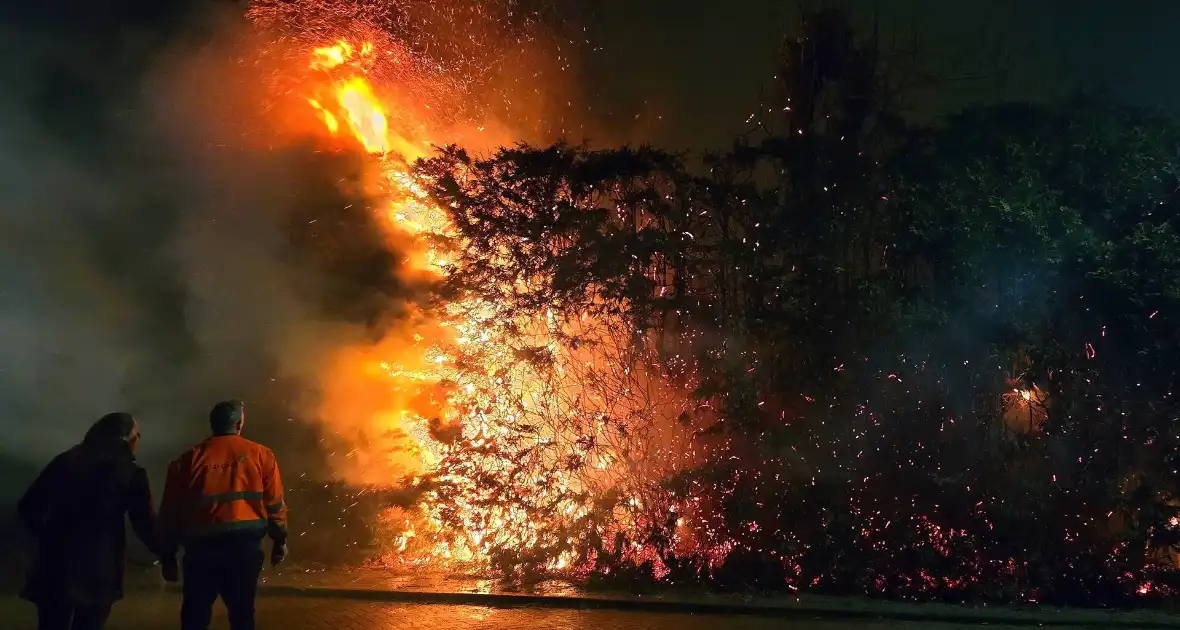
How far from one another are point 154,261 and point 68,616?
8684 millimetres

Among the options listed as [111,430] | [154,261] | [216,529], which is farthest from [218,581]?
[154,261]

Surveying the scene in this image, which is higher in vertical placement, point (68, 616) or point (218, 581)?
point (218, 581)

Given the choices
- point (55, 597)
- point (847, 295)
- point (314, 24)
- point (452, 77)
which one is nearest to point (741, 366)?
point (847, 295)

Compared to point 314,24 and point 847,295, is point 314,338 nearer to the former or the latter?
point 314,24

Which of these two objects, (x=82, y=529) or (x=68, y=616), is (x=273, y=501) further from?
(x=68, y=616)

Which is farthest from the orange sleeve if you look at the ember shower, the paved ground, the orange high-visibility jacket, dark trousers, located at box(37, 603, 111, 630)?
the ember shower

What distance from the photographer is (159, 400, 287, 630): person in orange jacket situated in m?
4.72

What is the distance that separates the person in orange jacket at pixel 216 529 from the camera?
472 cm

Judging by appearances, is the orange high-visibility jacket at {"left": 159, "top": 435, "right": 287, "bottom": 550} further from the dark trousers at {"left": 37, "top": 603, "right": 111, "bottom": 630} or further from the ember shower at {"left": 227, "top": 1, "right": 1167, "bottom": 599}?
the ember shower at {"left": 227, "top": 1, "right": 1167, "bottom": 599}

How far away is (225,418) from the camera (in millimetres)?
5051

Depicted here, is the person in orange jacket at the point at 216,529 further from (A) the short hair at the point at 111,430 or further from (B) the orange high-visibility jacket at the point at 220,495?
(A) the short hair at the point at 111,430

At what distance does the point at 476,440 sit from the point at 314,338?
3.49 meters

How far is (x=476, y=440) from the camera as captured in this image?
9.02 metres

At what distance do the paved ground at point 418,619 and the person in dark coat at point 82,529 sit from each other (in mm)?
2408
